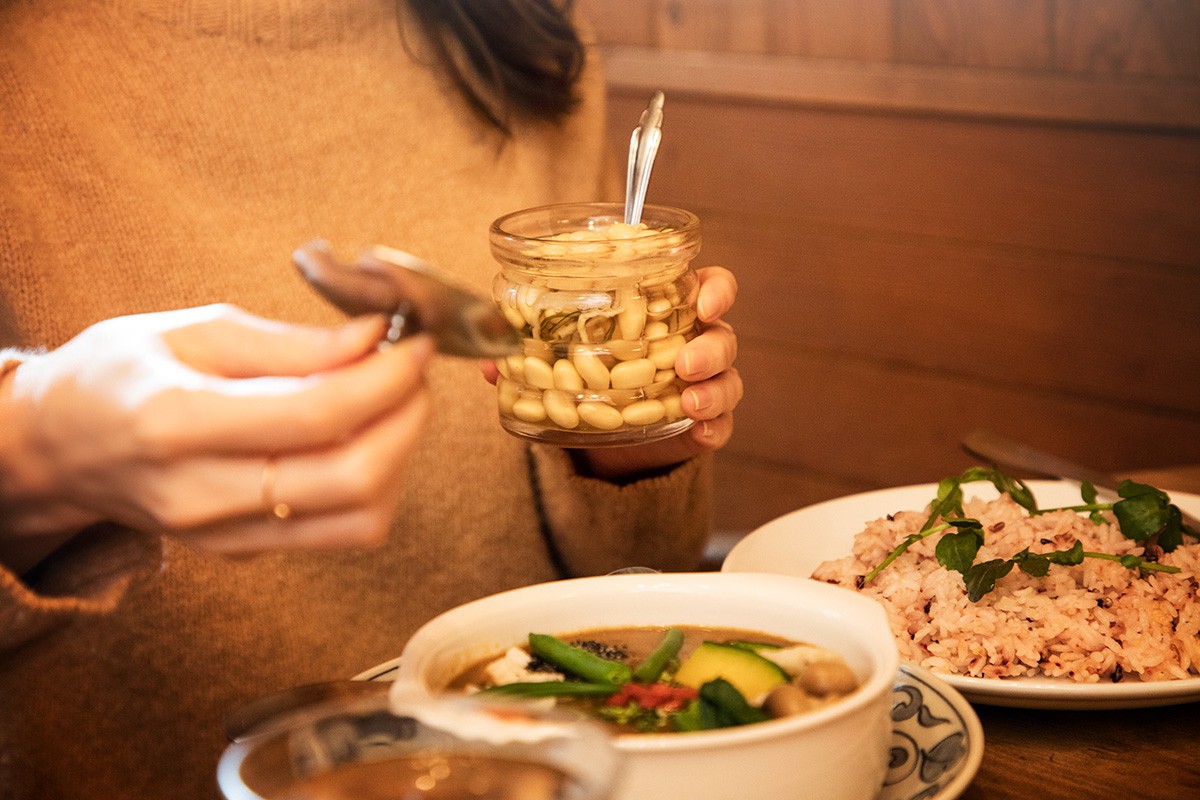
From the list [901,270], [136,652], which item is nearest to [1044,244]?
[901,270]

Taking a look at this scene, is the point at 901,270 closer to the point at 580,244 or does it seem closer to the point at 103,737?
the point at 580,244

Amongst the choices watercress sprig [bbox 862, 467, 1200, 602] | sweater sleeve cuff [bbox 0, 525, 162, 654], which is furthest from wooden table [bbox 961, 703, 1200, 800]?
sweater sleeve cuff [bbox 0, 525, 162, 654]

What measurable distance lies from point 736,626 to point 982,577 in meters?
0.21

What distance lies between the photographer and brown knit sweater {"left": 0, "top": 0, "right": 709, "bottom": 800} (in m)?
1.09

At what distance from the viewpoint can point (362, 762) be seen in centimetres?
53

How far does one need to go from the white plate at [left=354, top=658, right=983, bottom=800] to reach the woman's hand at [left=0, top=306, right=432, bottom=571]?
1.14ft

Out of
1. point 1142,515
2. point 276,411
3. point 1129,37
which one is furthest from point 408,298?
point 1129,37

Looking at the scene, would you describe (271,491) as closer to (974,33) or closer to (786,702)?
(786,702)

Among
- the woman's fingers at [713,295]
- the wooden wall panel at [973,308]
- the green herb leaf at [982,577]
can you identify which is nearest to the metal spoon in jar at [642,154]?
the woman's fingers at [713,295]

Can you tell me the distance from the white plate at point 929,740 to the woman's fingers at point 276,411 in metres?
0.38

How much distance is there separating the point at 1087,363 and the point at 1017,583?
1450 mm

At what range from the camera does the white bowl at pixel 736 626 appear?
61 centimetres

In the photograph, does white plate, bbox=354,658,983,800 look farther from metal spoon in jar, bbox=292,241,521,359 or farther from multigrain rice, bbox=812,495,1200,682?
metal spoon in jar, bbox=292,241,521,359

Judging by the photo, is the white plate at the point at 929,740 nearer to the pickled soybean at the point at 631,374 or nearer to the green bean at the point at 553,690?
the green bean at the point at 553,690
